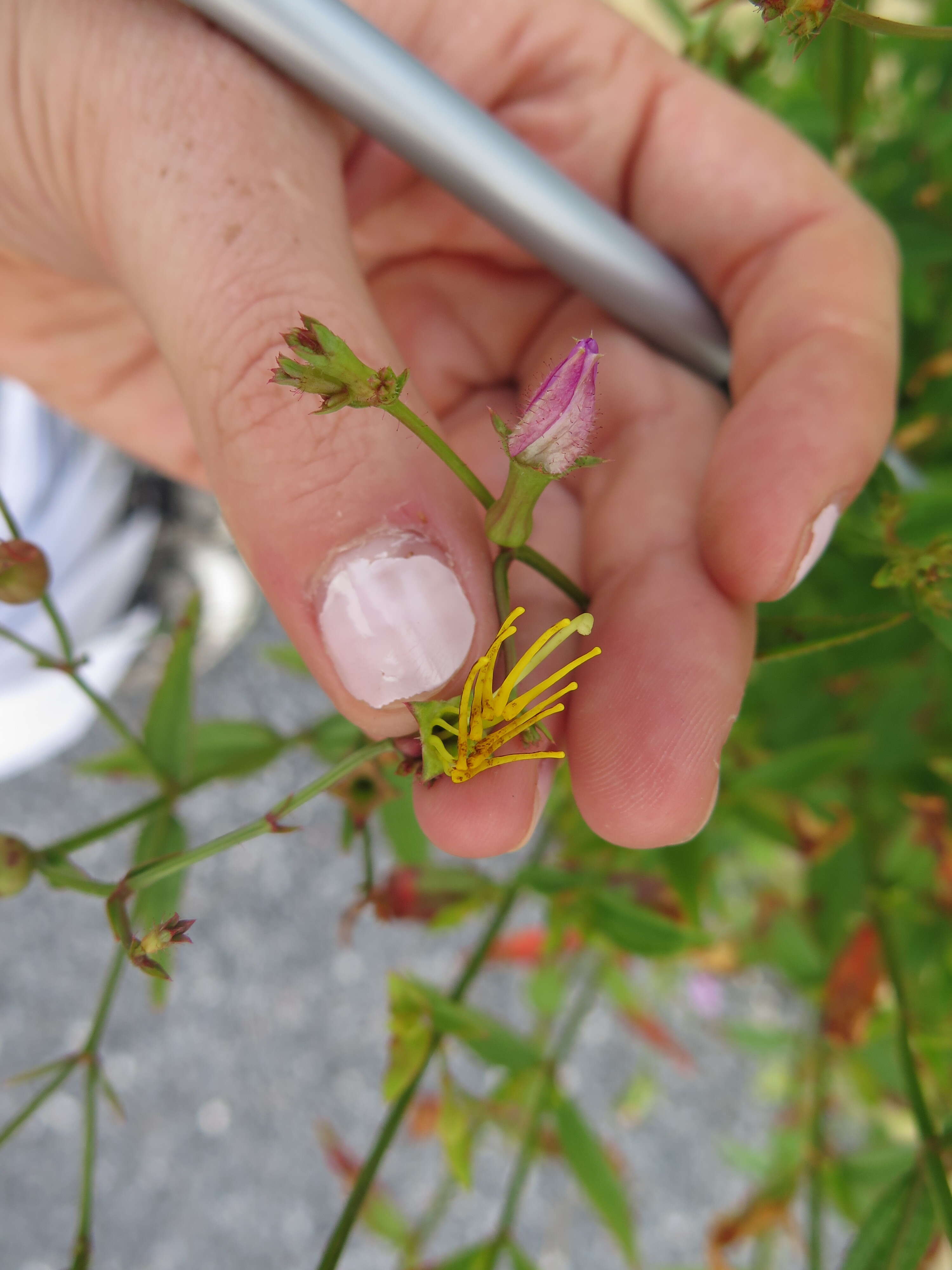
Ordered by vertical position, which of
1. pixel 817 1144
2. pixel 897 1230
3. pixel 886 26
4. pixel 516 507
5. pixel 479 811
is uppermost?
pixel 886 26

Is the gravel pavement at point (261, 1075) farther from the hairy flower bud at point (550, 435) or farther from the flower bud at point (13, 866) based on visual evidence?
the hairy flower bud at point (550, 435)

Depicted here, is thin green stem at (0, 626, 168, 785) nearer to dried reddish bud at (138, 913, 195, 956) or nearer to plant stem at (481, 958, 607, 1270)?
dried reddish bud at (138, 913, 195, 956)

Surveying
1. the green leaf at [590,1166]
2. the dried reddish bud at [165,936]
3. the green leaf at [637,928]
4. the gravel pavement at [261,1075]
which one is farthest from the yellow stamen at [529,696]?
the gravel pavement at [261,1075]

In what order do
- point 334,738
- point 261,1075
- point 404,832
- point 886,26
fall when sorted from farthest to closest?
point 261,1075, point 404,832, point 334,738, point 886,26

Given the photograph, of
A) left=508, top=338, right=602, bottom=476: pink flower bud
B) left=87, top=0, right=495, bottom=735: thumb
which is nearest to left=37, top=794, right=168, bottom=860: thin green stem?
left=87, top=0, right=495, bottom=735: thumb

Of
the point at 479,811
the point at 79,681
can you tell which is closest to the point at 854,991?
the point at 479,811

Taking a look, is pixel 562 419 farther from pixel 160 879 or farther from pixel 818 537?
pixel 160 879
